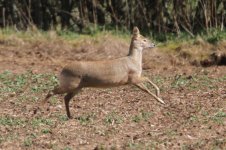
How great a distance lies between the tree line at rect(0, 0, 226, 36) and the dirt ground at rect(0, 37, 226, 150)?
1.90m

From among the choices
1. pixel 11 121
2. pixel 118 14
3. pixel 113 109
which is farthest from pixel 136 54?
pixel 118 14

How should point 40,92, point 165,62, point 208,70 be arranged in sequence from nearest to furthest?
point 40,92 < point 208,70 < point 165,62

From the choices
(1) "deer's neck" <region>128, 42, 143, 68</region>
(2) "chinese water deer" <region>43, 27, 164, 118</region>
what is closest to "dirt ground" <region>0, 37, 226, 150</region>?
(2) "chinese water deer" <region>43, 27, 164, 118</region>

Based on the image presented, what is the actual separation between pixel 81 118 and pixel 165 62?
5500 mm

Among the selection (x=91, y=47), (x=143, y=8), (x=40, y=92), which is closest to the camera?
(x=40, y=92)

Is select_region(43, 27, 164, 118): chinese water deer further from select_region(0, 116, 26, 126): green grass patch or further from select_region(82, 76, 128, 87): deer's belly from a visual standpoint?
select_region(0, 116, 26, 126): green grass patch

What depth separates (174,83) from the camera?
45.3 feet

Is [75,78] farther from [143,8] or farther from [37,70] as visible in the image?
[143,8]

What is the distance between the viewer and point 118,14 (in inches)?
771

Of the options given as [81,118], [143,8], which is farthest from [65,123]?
[143,8]

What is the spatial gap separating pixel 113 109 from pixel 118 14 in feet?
A: 26.9

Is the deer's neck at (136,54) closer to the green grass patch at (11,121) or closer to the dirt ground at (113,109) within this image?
the dirt ground at (113,109)

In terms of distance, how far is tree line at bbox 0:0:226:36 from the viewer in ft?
59.4

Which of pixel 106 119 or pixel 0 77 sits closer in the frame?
pixel 106 119
